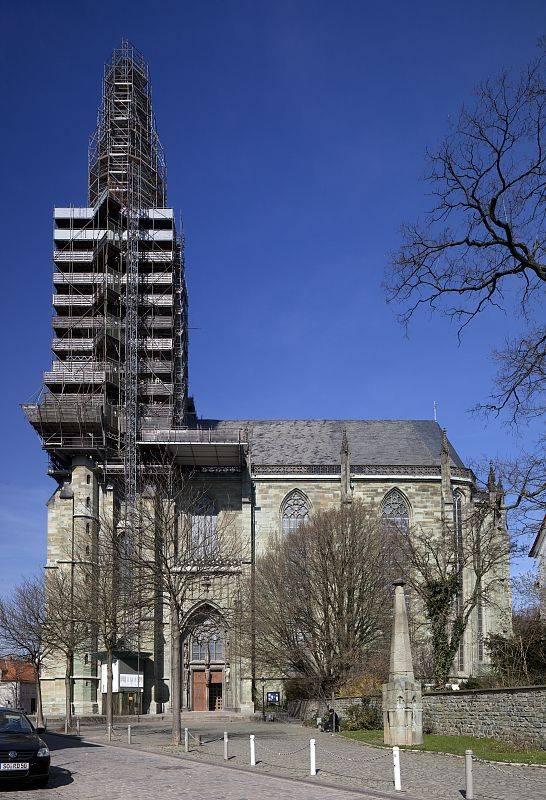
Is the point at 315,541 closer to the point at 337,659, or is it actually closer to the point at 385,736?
the point at 337,659

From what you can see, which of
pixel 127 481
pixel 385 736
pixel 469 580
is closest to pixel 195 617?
pixel 127 481

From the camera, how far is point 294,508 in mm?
57250

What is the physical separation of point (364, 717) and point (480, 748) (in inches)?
421

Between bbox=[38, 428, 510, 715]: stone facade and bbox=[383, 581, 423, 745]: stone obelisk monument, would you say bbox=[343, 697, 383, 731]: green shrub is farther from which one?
bbox=[38, 428, 510, 715]: stone facade

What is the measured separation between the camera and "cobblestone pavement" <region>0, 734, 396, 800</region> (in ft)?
51.5

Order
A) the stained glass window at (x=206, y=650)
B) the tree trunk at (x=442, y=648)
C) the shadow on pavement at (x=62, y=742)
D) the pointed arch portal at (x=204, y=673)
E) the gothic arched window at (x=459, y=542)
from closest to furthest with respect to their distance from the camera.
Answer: the shadow on pavement at (x=62, y=742) < the tree trunk at (x=442, y=648) < the gothic arched window at (x=459, y=542) < the pointed arch portal at (x=204, y=673) < the stained glass window at (x=206, y=650)

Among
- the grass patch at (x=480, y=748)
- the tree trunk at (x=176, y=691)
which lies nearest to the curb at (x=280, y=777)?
the tree trunk at (x=176, y=691)

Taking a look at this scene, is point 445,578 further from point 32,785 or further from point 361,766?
point 32,785

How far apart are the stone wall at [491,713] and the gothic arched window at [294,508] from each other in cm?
2852

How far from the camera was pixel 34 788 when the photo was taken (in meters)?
17.2

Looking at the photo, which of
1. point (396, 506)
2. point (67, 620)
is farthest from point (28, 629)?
point (396, 506)

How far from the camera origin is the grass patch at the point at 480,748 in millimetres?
20091

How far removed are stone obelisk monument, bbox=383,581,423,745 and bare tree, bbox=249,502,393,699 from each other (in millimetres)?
13830

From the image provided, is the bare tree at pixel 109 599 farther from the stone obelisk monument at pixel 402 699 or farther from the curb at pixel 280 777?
the stone obelisk monument at pixel 402 699
